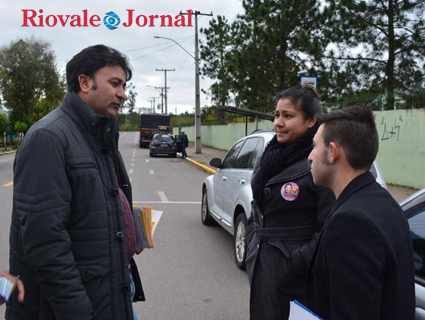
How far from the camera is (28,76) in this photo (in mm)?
45188

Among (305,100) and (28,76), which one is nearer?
(305,100)

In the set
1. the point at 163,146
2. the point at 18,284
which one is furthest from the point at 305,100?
the point at 163,146

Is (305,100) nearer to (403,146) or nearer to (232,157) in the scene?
(232,157)

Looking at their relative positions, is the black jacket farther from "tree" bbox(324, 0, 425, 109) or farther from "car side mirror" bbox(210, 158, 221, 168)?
"tree" bbox(324, 0, 425, 109)

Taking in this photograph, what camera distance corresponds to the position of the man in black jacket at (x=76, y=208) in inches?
66.4

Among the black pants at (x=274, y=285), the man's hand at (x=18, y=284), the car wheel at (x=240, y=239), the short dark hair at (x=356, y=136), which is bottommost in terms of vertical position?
the car wheel at (x=240, y=239)

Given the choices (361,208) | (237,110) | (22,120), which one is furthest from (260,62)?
(22,120)

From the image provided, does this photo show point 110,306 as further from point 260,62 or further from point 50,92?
point 50,92

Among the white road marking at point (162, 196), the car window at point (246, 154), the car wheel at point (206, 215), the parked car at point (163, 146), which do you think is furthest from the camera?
the parked car at point (163, 146)

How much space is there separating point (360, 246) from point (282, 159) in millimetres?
1143

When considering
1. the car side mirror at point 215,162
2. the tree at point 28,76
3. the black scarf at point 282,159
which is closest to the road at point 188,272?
the car side mirror at point 215,162

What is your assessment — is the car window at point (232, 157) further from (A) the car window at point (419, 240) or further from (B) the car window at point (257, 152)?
(A) the car window at point (419, 240)

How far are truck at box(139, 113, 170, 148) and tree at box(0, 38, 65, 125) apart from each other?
12.7 metres

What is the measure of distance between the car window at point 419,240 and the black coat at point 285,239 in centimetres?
57
